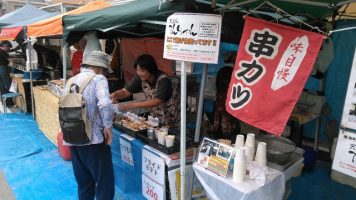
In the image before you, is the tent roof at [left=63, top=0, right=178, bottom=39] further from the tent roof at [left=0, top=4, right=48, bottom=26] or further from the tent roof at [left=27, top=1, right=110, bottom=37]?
the tent roof at [left=0, top=4, right=48, bottom=26]

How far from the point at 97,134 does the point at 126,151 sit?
0.78 meters

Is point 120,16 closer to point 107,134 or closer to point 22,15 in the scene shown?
point 107,134

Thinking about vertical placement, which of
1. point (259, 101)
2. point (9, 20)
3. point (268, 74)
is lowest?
point (259, 101)

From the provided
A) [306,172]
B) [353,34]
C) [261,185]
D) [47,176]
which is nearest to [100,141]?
[261,185]

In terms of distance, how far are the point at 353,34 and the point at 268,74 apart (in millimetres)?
3515

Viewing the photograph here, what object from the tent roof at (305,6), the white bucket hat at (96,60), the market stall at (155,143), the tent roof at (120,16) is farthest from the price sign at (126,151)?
the tent roof at (305,6)

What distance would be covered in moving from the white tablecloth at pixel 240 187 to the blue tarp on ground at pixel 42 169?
1073 millimetres

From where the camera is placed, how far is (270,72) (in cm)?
202

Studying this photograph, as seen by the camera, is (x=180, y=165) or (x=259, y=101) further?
(x=180, y=165)

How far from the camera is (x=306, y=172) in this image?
4.47m

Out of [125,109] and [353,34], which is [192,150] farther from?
[353,34]

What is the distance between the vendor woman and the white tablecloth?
131 cm

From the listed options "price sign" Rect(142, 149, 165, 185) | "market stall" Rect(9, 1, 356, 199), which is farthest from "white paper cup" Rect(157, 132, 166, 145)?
"price sign" Rect(142, 149, 165, 185)

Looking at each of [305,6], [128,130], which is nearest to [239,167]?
[128,130]
